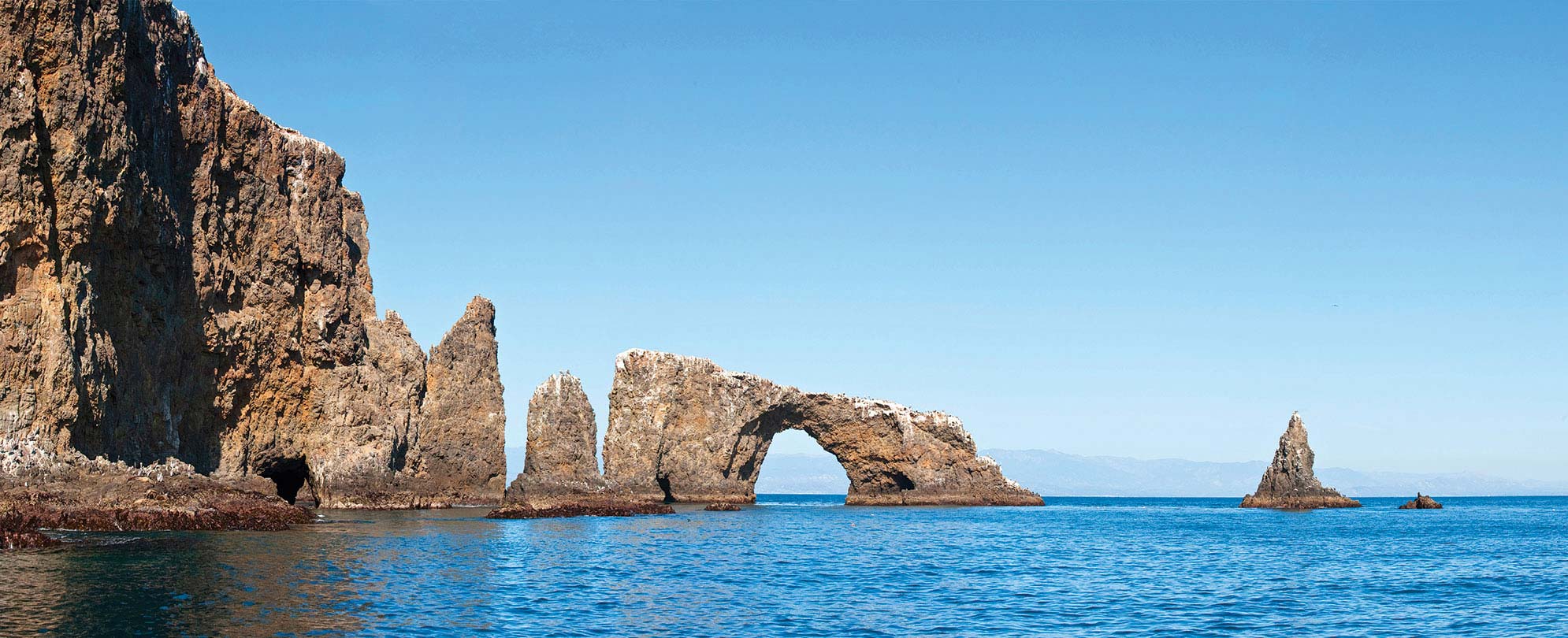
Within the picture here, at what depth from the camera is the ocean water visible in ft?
76.5

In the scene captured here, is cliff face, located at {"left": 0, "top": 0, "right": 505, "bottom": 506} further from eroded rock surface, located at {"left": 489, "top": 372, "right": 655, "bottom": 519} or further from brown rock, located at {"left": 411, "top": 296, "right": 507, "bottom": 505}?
eroded rock surface, located at {"left": 489, "top": 372, "right": 655, "bottom": 519}

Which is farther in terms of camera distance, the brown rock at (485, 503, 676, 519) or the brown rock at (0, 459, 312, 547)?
the brown rock at (485, 503, 676, 519)

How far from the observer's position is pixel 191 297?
57.7 metres

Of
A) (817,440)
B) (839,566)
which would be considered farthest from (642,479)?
(839,566)

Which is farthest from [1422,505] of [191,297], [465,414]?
[191,297]

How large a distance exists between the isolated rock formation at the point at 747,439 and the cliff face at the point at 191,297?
10254 mm

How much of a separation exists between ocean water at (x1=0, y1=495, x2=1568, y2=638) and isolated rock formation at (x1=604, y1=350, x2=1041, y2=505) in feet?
108

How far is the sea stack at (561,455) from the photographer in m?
77.1

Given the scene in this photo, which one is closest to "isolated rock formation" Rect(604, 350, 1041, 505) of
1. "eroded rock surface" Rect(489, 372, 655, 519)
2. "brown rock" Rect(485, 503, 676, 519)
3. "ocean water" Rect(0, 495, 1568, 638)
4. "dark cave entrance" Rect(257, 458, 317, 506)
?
"eroded rock surface" Rect(489, 372, 655, 519)

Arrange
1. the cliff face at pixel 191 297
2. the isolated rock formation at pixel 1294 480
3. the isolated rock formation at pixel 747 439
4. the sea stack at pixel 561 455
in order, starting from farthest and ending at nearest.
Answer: the isolated rock formation at pixel 1294 480 < the isolated rock formation at pixel 747 439 < the sea stack at pixel 561 455 < the cliff face at pixel 191 297

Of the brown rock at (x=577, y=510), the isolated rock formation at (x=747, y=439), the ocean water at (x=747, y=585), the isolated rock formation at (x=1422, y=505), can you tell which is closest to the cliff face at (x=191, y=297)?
the brown rock at (x=577, y=510)

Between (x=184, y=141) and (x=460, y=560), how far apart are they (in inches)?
1275

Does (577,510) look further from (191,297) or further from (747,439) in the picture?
(747,439)

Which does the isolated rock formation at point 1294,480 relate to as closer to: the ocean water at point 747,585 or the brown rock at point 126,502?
the ocean water at point 747,585
